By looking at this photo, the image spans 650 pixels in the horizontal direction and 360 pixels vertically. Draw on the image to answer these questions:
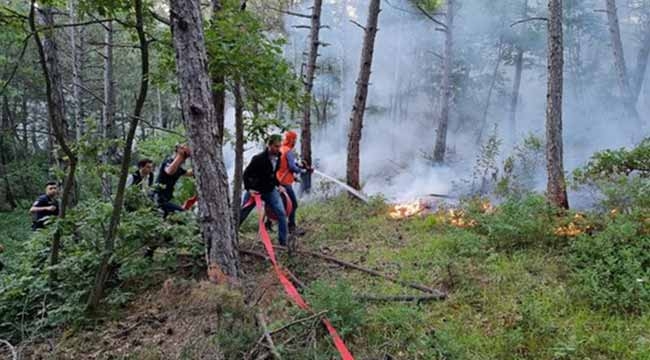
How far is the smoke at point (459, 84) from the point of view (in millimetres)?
21703

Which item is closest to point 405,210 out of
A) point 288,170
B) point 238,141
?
point 288,170

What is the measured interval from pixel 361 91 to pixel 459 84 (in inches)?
792

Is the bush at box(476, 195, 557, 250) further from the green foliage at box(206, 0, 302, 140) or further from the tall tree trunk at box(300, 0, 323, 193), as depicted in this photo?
the tall tree trunk at box(300, 0, 323, 193)

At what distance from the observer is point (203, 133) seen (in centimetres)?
376

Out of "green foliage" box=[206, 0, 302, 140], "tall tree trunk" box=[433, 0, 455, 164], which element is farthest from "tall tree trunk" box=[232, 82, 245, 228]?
"tall tree trunk" box=[433, 0, 455, 164]

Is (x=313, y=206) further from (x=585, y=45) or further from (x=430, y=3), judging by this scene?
(x=585, y=45)

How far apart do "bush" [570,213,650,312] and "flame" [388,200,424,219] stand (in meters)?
3.61

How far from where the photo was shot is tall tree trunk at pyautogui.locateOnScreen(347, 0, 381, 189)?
9625 millimetres

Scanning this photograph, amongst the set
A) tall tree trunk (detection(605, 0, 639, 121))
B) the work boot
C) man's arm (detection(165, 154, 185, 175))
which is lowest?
the work boot

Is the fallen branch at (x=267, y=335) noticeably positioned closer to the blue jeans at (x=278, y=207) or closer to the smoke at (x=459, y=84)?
the blue jeans at (x=278, y=207)

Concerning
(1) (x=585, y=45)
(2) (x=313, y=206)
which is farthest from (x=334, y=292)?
(1) (x=585, y=45)

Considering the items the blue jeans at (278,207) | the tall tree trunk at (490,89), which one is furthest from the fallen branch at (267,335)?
the tall tree trunk at (490,89)

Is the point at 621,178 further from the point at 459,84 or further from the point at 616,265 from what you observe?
the point at 459,84

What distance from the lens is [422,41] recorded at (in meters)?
27.9
